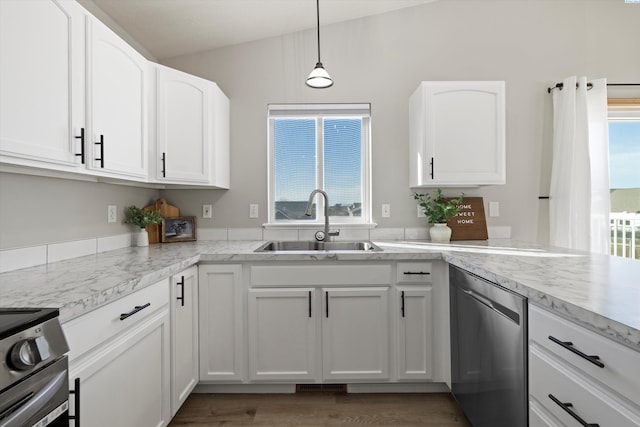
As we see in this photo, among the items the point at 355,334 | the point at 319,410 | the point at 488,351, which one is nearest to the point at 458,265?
the point at 488,351

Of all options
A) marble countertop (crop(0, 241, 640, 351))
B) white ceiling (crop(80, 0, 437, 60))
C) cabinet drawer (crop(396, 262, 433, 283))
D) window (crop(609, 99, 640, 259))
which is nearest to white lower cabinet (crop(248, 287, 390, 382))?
cabinet drawer (crop(396, 262, 433, 283))

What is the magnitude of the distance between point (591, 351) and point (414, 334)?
3.94 ft

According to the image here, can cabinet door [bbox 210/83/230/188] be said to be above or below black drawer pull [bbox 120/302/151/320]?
above

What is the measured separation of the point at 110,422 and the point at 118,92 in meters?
1.49

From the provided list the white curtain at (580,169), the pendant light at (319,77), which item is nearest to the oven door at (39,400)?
the pendant light at (319,77)

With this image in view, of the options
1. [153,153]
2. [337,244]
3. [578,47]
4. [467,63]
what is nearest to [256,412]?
[337,244]

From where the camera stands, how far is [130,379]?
1.32 m

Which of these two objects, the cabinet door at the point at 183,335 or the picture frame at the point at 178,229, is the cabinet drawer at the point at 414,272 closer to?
the cabinet door at the point at 183,335

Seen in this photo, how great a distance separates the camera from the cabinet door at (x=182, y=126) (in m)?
2.15

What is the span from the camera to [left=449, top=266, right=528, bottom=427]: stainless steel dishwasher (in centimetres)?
124

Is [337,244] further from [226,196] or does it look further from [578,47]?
[578,47]

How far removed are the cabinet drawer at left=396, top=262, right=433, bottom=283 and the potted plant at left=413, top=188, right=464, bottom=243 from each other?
1.79 feet

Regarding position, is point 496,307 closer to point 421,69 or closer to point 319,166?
point 319,166

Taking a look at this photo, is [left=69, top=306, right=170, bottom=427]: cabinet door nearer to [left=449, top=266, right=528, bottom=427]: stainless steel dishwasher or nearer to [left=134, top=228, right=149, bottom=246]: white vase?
[left=134, top=228, right=149, bottom=246]: white vase
